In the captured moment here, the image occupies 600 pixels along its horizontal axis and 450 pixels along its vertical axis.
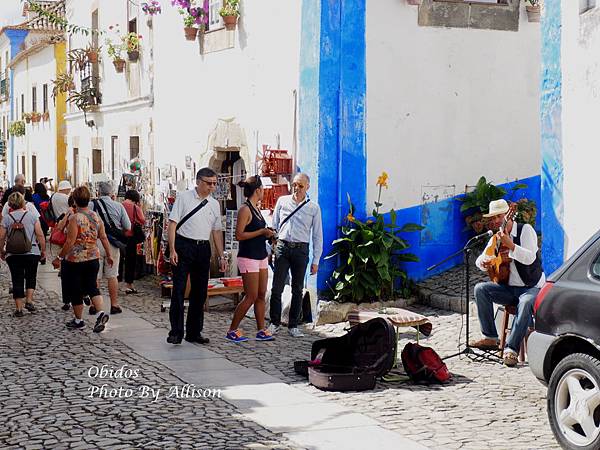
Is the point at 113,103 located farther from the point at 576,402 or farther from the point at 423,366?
the point at 576,402

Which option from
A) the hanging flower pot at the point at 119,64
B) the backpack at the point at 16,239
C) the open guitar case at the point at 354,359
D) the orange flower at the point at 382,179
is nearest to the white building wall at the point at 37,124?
the hanging flower pot at the point at 119,64

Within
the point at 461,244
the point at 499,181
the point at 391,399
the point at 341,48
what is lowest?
the point at 391,399

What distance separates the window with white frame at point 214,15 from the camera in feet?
48.1

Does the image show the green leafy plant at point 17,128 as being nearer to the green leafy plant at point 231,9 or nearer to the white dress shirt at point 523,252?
the green leafy plant at point 231,9

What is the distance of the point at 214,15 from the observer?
14.9 metres

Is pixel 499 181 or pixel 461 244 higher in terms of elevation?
pixel 499 181

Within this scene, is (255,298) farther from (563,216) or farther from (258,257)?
(563,216)

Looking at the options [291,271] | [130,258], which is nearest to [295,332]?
[291,271]

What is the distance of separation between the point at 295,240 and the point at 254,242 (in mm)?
573

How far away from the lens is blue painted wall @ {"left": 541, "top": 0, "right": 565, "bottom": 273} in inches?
365

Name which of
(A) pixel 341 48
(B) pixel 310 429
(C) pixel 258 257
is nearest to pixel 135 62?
(A) pixel 341 48

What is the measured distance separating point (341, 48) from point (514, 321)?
4319 mm

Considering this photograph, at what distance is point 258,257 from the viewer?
1016 cm

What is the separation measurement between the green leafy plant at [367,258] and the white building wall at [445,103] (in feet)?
1.32
